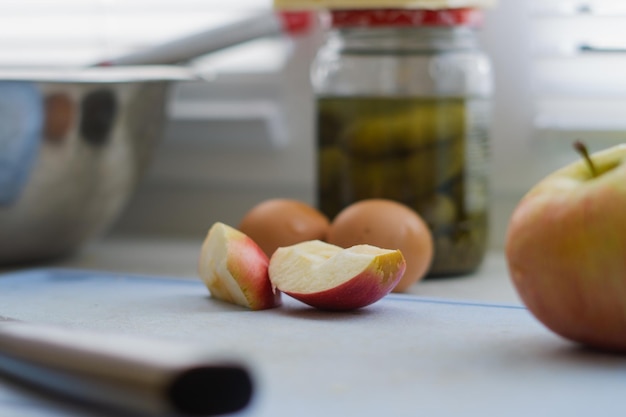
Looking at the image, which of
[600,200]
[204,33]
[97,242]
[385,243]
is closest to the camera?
[600,200]

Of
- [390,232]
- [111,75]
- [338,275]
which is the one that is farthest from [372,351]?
[111,75]

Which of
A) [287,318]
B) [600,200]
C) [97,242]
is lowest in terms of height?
[97,242]

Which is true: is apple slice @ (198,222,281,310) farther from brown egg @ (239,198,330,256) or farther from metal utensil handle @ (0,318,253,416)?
metal utensil handle @ (0,318,253,416)

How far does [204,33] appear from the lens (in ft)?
3.55

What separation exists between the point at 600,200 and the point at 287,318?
25 centimetres

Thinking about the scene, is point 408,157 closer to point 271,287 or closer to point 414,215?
point 414,215

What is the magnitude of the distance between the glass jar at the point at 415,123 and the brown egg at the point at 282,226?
83 millimetres

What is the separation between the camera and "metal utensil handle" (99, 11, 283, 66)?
108cm

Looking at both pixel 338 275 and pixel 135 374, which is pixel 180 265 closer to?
pixel 338 275

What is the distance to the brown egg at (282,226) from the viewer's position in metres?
0.90

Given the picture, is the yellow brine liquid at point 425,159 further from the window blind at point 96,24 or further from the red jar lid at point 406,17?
the window blind at point 96,24

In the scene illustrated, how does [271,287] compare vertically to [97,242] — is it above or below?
above

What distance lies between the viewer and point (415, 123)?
0.96 metres

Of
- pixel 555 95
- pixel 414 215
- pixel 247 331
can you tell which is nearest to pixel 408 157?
pixel 414 215
